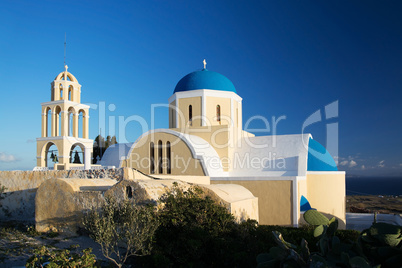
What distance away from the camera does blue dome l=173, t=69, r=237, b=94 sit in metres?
14.6

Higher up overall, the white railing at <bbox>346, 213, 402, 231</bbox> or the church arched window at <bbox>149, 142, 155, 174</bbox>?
the church arched window at <bbox>149, 142, 155, 174</bbox>

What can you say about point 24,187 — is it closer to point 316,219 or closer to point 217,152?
point 217,152

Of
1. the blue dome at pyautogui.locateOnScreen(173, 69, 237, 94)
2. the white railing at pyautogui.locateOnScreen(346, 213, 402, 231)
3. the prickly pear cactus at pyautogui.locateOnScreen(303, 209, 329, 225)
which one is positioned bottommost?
the white railing at pyautogui.locateOnScreen(346, 213, 402, 231)

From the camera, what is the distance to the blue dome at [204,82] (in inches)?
574

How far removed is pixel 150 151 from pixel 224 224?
7.51m

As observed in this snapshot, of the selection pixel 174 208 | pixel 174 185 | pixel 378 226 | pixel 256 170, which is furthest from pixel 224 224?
pixel 256 170

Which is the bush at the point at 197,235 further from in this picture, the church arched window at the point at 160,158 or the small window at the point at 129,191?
the church arched window at the point at 160,158

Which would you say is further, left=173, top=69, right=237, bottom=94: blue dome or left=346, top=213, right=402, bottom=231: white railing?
left=173, top=69, right=237, bottom=94: blue dome

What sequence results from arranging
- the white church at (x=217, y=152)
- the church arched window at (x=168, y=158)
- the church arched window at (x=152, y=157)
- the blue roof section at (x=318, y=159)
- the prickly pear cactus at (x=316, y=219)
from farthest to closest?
the church arched window at (x=152, y=157), the church arched window at (x=168, y=158), the blue roof section at (x=318, y=159), the white church at (x=217, y=152), the prickly pear cactus at (x=316, y=219)

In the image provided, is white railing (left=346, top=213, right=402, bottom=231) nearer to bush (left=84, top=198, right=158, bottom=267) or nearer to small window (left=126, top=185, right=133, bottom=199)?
small window (left=126, top=185, right=133, bottom=199)

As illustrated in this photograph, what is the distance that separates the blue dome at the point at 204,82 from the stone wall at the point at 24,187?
22.3ft

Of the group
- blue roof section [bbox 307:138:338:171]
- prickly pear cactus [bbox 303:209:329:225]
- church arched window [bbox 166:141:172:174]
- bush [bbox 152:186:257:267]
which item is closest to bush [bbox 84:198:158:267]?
bush [bbox 152:186:257:267]

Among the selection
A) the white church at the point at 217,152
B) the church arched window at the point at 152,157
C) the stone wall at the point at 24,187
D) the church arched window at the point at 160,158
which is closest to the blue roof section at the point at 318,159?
the white church at the point at 217,152

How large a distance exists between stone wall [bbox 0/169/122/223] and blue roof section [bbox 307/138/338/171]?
7.55 m
